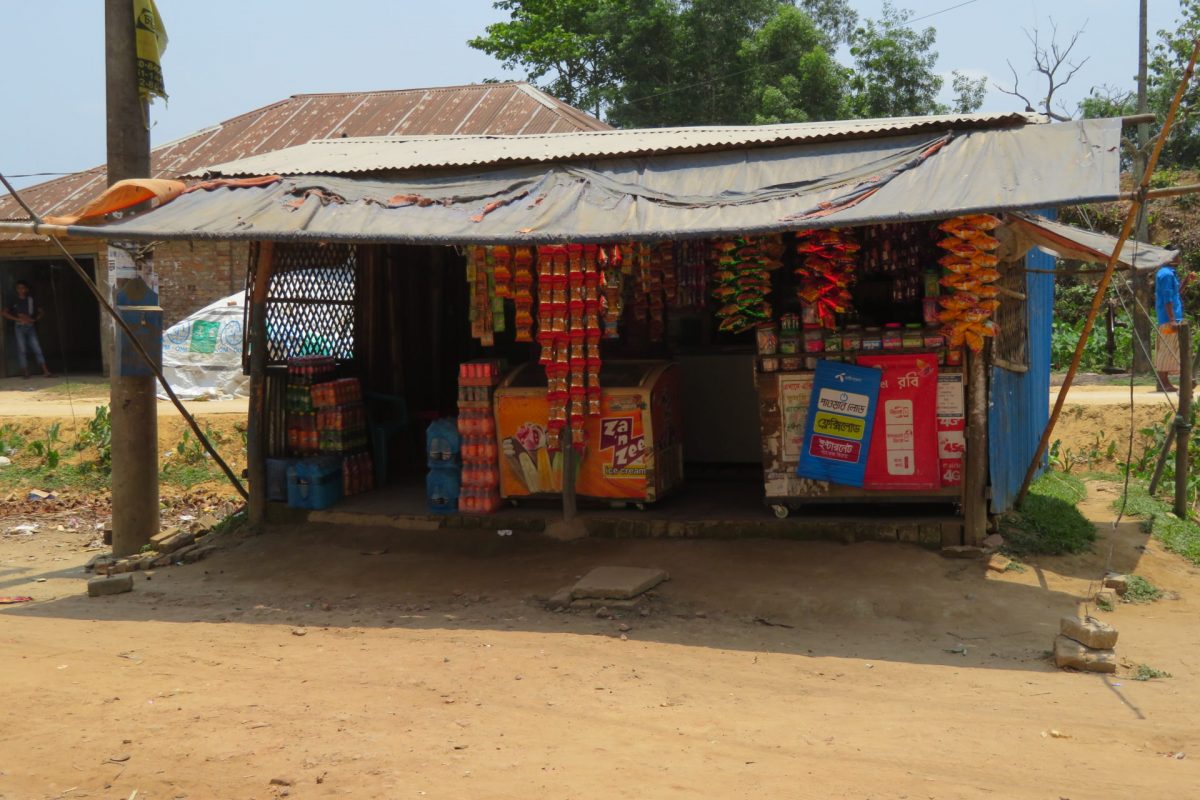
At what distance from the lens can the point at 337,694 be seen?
215 inches

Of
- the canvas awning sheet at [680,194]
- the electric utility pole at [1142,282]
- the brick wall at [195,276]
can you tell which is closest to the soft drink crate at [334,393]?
the canvas awning sheet at [680,194]

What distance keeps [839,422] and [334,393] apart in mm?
4226

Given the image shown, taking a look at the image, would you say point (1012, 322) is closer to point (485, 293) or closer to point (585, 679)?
point (485, 293)

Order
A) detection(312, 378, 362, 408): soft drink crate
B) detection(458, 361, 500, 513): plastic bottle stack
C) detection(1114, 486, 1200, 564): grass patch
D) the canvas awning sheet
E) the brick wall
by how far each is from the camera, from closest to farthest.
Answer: the canvas awning sheet → detection(1114, 486, 1200, 564): grass patch → detection(458, 361, 500, 513): plastic bottle stack → detection(312, 378, 362, 408): soft drink crate → the brick wall

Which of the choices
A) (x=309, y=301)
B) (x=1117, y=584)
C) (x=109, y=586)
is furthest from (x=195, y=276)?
(x=1117, y=584)

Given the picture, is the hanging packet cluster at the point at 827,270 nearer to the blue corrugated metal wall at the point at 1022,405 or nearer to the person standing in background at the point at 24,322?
the blue corrugated metal wall at the point at 1022,405

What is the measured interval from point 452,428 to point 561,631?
8.64ft

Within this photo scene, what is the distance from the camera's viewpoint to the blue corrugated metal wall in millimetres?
8031

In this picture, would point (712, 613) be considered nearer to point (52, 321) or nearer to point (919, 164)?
point (919, 164)

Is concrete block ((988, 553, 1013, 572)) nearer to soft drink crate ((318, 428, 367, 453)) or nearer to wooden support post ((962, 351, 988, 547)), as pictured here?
wooden support post ((962, 351, 988, 547))

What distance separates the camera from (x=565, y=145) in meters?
9.02

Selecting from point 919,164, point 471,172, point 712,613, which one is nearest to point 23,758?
point 712,613

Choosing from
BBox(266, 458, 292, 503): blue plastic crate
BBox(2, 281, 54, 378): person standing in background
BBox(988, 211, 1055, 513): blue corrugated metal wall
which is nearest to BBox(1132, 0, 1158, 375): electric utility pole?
BBox(988, 211, 1055, 513): blue corrugated metal wall

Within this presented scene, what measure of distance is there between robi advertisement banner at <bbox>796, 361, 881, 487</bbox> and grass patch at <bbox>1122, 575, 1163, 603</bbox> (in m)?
1.87
